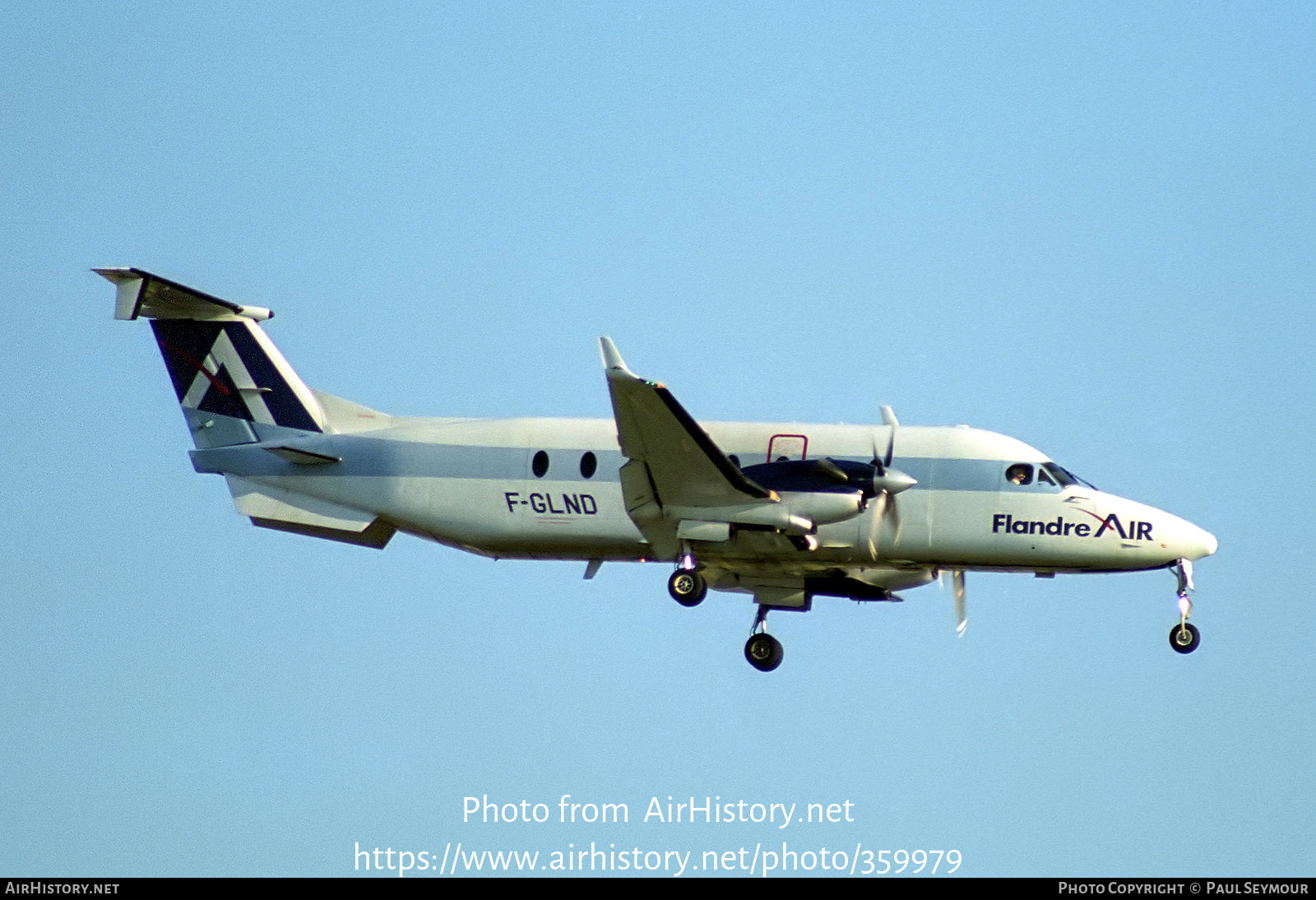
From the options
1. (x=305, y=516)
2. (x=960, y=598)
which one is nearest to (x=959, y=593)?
(x=960, y=598)

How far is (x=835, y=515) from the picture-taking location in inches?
1079

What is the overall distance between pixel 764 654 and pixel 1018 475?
5031 mm

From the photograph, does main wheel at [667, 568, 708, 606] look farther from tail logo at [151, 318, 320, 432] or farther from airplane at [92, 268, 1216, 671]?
tail logo at [151, 318, 320, 432]

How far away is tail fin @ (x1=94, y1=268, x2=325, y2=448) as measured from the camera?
3095 centimetres

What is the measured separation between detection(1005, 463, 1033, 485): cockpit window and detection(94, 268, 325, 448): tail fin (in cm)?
1084

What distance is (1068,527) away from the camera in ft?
92.4

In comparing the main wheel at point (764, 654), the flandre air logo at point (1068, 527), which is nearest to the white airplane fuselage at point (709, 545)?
the flandre air logo at point (1068, 527)

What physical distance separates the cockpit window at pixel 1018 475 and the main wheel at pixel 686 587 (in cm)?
479

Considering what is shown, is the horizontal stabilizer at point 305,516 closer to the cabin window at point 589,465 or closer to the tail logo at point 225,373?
the tail logo at point 225,373

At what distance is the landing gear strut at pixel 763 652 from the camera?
30391mm

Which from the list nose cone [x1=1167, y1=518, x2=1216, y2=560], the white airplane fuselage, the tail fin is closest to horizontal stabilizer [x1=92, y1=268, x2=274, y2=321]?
the tail fin
